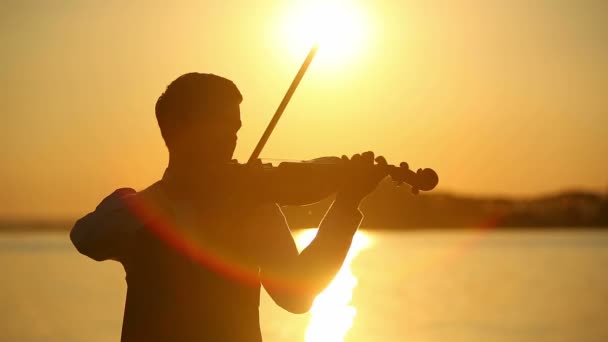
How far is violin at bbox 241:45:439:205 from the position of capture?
3865 millimetres

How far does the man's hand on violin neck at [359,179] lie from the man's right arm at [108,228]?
0.66 metres

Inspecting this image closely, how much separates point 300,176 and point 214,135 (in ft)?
1.54

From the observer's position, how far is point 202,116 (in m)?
3.72

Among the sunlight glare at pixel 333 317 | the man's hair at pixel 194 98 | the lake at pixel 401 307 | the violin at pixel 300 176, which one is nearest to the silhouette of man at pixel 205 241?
the man's hair at pixel 194 98

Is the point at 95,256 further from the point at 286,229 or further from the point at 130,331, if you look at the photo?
the point at 286,229

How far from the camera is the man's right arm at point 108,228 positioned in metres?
3.78

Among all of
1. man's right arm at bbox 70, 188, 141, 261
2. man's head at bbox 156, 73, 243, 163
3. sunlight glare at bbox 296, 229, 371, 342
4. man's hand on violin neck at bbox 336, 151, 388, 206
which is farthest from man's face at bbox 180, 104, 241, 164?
sunlight glare at bbox 296, 229, 371, 342

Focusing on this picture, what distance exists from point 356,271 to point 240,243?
53.5 metres

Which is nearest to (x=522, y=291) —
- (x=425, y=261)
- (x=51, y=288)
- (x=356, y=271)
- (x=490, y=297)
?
(x=490, y=297)

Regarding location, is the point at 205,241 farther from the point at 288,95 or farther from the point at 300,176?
the point at 288,95

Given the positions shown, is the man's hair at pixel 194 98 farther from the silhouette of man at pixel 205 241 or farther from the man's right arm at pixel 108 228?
the man's right arm at pixel 108 228

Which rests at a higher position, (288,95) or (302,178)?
(288,95)

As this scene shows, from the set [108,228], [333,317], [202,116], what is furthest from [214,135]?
[333,317]

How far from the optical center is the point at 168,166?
382 cm
